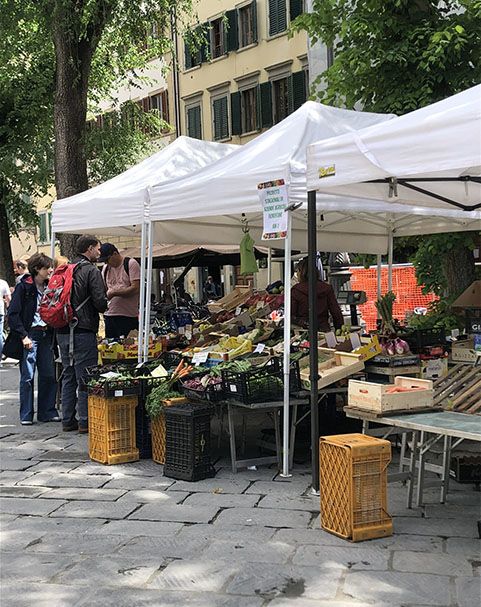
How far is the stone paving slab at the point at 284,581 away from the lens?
389 cm

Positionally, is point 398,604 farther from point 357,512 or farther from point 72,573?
point 72,573

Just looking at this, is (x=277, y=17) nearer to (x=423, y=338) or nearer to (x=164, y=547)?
(x=423, y=338)

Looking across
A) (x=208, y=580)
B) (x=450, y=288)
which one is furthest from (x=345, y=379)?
(x=450, y=288)

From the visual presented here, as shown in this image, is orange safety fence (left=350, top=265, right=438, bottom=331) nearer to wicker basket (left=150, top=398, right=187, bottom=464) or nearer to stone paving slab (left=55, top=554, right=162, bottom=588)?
wicker basket (left=150, top=398, right=187, bottom=464)

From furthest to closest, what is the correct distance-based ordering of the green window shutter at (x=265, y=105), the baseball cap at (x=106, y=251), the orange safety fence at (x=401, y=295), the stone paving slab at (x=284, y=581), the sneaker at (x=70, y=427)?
the green window shutter at (x=265, y=105) → the orange safety fence at (x=401, y=295) → the baseball cap at (x=106, y=251) → the sneaker at (x=70, y=427) → the stone paving slab at (x=284, y=581)

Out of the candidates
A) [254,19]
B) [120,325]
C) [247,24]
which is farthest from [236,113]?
[120,325]

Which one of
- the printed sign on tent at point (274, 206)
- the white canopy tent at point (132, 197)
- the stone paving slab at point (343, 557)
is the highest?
the white canopy tent at point (132, 197)

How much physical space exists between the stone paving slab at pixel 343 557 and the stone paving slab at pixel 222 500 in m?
0.98

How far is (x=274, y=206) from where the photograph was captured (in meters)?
6.00

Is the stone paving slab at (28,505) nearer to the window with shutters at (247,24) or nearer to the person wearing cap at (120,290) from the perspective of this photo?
the person wearing cap at (120,290)

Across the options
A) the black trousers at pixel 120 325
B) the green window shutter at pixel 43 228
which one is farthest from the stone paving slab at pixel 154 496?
the green window shutter at pixel 43 228

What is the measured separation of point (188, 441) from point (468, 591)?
105 inches

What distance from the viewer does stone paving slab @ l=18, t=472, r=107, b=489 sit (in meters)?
6.11

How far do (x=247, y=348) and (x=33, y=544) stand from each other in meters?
2.91
